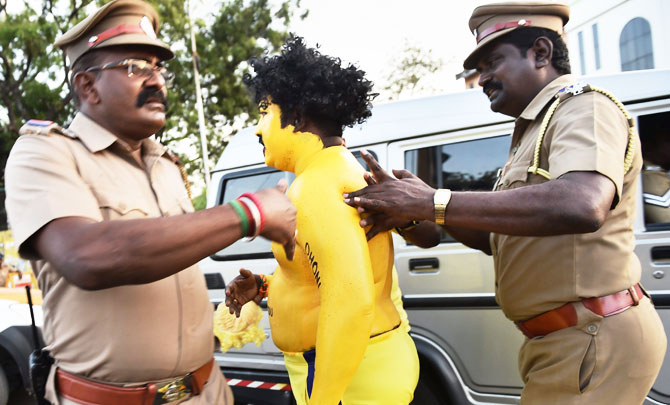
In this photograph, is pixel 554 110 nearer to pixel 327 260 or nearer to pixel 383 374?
pixel 327 260

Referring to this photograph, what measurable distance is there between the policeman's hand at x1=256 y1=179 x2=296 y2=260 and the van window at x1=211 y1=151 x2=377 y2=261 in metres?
2.11

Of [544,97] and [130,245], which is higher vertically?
[544,97]

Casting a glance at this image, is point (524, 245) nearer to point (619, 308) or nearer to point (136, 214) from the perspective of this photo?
point (619, 308)

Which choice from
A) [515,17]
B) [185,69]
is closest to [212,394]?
[515,17]

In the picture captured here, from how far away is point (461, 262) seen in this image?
284 cm

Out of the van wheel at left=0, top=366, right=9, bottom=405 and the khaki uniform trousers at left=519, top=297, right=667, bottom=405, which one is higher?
the khaki uniform trousers at left=519, top=297, right=667, bottom=405

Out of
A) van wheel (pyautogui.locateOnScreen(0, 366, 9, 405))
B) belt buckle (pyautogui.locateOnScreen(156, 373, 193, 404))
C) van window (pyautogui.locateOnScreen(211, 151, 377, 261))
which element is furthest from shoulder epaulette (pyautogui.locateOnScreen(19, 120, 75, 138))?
van wheel (pyautogui.locateOnScreen(0, 366, 9, 405))

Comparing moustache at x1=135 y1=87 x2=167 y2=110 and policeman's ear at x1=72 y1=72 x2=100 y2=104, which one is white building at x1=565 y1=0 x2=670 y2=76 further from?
policeman's ear at x1=72 y1=72 x2=100 y2=104

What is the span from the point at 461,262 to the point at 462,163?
592 mm

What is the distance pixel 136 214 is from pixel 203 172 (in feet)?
49.3

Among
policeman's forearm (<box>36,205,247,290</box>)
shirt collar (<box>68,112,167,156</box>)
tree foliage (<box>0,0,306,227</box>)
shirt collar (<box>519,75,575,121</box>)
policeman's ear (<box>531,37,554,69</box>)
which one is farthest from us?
tree foliage (<box>0,0,306,227</box>)

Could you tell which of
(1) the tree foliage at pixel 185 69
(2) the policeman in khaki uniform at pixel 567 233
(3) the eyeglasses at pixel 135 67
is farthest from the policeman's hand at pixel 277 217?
(1) the tree foliage at pixel 185 69

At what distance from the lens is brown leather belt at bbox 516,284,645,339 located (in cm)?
164

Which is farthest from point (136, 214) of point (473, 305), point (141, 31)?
point (473, 305)
